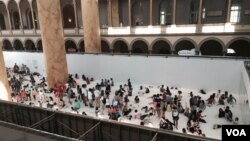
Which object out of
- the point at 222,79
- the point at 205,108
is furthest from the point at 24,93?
the point at 222,79

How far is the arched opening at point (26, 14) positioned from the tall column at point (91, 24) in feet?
44.9

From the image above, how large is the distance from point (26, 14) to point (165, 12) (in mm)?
19368

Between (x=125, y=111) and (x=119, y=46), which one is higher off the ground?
(x=119, y=46)

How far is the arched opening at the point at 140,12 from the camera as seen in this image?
23.7 m

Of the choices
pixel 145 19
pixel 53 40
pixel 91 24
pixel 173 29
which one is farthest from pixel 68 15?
pixel 173 29

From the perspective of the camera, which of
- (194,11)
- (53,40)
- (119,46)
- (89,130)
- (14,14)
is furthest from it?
(14,14)

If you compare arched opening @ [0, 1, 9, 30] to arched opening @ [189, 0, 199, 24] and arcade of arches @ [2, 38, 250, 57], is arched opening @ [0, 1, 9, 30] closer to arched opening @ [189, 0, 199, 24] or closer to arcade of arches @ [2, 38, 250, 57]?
arcade of arches @ [2, 38, 250, 57]

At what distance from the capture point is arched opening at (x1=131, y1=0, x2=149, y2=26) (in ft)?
77.9

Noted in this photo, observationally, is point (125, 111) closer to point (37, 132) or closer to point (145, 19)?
point (37, 132)

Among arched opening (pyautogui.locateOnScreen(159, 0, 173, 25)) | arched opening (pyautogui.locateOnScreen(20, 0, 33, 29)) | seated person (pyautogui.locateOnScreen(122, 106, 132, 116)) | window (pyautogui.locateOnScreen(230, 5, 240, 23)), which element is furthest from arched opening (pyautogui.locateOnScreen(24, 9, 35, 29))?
window (pyautogui.locateOnScreen(230, 5, 240, 23))

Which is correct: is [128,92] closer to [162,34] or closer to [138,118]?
[138,118]

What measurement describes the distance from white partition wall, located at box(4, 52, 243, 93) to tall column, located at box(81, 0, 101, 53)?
247 cm

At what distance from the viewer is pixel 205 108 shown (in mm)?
11992

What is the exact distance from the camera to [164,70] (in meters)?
15.6
